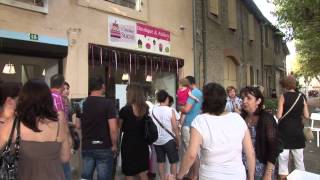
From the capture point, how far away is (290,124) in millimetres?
6801

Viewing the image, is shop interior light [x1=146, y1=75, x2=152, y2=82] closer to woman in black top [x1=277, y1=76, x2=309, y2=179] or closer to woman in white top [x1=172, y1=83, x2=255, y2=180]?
woman in black top [x1=277, y1=76, x2=309, y2=179]

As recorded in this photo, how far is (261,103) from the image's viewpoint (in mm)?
4766

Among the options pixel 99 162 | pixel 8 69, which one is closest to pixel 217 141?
pixel 99 162

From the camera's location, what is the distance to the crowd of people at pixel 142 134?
11.9 feet

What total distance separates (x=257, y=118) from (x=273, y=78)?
28.6 m

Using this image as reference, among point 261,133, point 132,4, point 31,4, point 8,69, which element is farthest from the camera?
Answer: point 132,4

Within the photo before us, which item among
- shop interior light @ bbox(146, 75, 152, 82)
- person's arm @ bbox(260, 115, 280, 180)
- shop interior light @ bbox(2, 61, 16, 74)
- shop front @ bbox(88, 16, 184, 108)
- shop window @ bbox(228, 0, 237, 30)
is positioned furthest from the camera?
shop window @ bbox(228, 0, 237, 30)

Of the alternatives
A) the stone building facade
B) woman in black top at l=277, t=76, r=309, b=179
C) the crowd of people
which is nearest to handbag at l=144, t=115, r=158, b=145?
the crowd of people

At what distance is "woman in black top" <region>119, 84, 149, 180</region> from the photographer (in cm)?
644

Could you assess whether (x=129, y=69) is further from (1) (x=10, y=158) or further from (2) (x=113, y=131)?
(1) (x=10, y=158)

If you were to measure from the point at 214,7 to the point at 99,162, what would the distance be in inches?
477

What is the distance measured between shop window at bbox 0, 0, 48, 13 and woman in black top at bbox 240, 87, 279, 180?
16.6 feet

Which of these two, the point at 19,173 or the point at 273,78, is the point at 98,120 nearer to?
the point at 19,173

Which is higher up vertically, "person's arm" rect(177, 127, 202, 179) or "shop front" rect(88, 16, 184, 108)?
"shop front" rect(88, 16, 184, 108)
